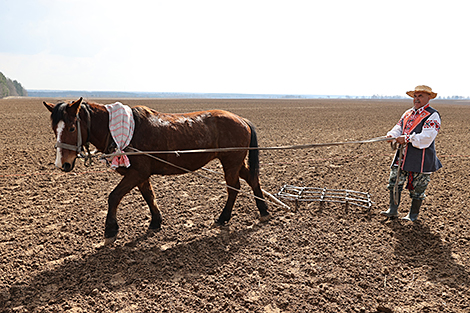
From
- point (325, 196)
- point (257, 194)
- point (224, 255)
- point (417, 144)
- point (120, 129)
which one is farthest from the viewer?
point (325, 196)

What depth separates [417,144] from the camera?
4.25 m

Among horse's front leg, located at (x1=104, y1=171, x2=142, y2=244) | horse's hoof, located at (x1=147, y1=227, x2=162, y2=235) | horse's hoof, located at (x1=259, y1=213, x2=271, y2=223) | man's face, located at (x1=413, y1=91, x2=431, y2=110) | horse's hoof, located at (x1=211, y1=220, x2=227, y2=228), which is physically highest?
man's face, located at (x1=413, y1=91, x2=431, y2=110)

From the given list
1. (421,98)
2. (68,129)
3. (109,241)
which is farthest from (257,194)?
(68,129)

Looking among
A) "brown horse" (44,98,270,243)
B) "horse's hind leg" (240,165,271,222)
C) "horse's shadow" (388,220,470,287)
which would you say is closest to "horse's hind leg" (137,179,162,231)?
"brown horse" (44,98,270,243)

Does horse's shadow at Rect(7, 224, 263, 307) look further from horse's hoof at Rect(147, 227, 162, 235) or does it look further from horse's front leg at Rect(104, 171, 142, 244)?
horse's front leg at Rect(104, 171, 142, 244)

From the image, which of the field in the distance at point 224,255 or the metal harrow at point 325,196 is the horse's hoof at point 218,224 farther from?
the metal harrow at point 325,196

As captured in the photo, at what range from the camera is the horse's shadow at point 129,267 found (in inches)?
129

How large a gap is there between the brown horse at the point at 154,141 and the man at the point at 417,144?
2212 millimetres

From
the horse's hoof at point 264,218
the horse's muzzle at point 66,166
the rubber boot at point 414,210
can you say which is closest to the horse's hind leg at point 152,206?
the horse's muzzle at point 66,166

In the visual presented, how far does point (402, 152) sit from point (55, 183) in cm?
708

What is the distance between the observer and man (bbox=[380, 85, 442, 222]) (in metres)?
4.23

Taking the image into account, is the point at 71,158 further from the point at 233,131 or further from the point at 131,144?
the point at 233,131

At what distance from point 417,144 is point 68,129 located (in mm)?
4629

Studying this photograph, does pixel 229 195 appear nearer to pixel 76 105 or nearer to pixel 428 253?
pixel 76 105
